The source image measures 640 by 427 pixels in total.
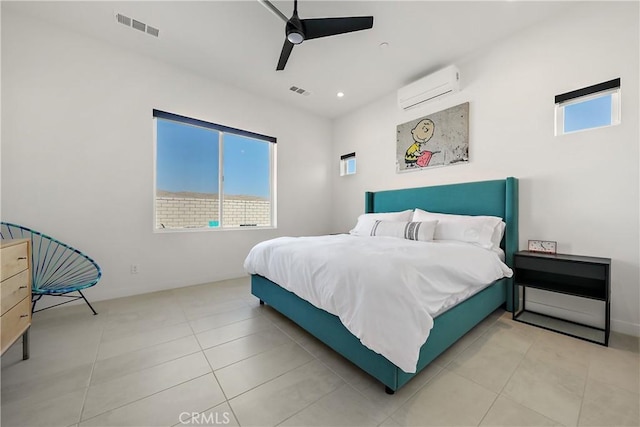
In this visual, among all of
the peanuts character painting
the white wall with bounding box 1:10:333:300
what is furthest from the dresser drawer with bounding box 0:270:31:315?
the peanuts character painting

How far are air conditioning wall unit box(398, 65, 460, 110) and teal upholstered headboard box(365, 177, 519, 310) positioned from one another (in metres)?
1.18

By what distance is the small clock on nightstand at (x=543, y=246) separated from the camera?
2375 millimetres

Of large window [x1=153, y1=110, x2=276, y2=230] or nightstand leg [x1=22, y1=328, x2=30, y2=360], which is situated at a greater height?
large window [x1=153, y1=110, x2=276, y2=230]

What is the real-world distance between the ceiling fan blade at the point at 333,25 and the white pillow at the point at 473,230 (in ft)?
6.85

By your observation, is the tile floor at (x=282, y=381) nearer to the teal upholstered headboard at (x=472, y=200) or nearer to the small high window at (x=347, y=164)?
the teal upholstered headboard at (x=472, y=200)

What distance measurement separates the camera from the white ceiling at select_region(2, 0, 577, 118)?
230 centimetres

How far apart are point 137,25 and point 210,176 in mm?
1811

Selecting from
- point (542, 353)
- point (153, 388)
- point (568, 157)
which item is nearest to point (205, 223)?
point (153, 388)

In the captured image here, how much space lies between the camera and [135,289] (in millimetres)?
2955

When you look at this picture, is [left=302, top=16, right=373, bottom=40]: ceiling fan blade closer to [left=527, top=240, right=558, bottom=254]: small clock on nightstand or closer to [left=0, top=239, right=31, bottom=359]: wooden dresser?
[left=0, top=239, right=31, bottom=359]: wooden dresser

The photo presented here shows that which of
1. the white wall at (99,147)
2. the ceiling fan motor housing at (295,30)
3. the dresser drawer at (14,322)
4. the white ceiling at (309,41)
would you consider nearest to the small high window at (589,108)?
the white ceiling at (309,41)

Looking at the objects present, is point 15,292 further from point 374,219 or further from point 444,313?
point 374,219

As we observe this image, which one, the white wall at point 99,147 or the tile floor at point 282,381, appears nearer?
the tile floor at point 282,381

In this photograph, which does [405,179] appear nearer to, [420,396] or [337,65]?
[337,65]
